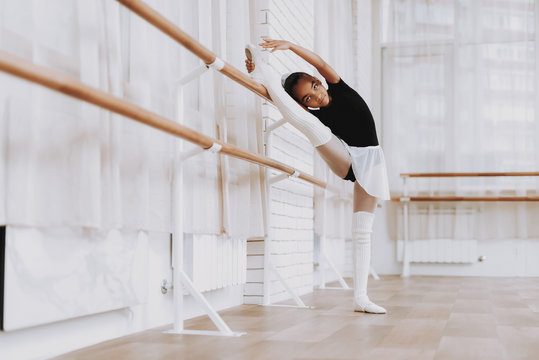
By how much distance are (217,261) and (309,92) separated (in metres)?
0.76

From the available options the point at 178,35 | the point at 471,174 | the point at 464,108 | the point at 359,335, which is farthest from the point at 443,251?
the point at 178,35

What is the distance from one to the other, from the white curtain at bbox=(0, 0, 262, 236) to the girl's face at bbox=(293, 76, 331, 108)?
31cm

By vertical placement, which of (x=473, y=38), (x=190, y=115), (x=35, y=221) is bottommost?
(x=35, y=221)

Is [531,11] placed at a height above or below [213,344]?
above

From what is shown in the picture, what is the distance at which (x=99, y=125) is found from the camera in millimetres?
1720

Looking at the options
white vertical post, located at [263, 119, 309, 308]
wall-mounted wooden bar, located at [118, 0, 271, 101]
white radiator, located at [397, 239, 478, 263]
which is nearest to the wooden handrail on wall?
white radiator, located at [397, 239, 478, 263]

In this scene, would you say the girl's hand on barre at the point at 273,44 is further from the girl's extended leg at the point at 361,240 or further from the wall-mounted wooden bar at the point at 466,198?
the wall-mounted wooden bar at the point at 466,198

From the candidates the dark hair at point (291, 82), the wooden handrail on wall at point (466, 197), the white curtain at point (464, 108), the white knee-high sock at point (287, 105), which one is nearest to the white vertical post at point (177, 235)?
the white knee-high sock at point (287, 105)

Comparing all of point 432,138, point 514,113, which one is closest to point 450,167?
point 432,138

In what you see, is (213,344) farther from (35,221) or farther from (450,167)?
(450,167)

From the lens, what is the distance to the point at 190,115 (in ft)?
7.88

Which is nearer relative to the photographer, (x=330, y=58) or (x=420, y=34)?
(x=330, y=58)

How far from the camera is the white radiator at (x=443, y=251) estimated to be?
575 centimetres

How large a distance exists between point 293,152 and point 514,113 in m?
3.01
